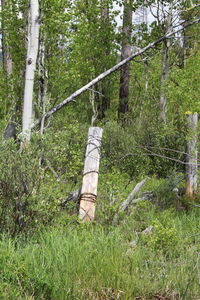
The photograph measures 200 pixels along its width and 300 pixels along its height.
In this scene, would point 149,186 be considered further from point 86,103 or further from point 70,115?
point 86,103

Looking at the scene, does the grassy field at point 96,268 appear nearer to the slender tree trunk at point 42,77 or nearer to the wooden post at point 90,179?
the wooden post at point 90,179

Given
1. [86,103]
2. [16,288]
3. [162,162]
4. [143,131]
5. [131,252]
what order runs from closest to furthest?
[16,288] → [131,252] → [162,162] → [143,131] → [86,103]

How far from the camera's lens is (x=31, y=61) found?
262 inches

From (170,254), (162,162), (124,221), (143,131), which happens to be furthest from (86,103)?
(170,254)

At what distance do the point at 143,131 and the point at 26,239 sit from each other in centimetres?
712

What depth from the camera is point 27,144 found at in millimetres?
4848

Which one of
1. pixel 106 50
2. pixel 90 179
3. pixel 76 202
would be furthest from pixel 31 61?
pixel 106 50

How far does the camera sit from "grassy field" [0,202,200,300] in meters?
3.56

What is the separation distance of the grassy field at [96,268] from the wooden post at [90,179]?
3.66ft

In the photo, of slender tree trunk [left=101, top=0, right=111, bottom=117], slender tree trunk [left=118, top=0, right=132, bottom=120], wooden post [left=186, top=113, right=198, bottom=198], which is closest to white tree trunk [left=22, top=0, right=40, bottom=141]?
wooden post [left=186, top=113, right=198, bottom=198]

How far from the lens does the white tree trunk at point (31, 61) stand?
6.59m

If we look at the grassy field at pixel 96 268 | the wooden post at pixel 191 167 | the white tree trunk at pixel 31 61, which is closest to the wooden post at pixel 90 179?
the white tree trunk at pixel 31 61

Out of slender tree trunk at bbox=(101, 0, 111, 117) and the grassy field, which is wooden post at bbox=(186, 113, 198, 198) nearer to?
the grassy field

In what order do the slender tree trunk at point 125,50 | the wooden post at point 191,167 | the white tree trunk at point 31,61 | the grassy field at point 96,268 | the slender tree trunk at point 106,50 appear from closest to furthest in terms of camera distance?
Result: the grassy field at point 96,268
the white tree trunk at point 31,61
the wooden post at point 191,167
the slender tree trunk at point 125,50
the slender tree trunk at point 106,50
